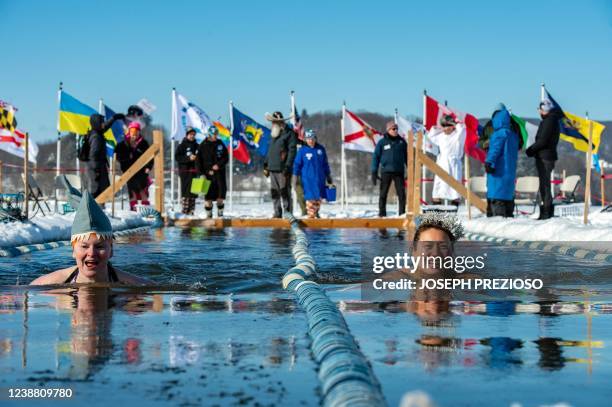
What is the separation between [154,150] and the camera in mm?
19203

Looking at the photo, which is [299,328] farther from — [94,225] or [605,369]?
[94,225]

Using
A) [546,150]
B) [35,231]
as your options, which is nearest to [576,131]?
[546,150]

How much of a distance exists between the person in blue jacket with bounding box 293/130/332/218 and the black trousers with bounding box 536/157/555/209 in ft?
18.2

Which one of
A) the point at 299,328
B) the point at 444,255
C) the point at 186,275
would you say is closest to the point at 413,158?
the point at 186,275

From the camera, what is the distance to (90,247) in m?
6.68

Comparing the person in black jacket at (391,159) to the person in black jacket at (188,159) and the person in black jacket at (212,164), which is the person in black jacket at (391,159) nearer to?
the person in black jacket at (212,164)

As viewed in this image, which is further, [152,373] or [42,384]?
[152,373]

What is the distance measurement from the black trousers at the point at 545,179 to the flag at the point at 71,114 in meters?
14.1

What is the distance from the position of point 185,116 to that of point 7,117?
605cm

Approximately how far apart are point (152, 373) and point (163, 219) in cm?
1536

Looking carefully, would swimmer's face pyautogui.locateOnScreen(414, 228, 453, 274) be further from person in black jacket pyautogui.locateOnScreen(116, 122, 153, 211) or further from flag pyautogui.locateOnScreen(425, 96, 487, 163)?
flag pyautogui.locateOnScreen(425, 96, 487, 163)

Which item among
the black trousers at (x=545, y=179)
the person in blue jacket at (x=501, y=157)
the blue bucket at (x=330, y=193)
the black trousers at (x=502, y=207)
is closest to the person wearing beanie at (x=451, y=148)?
the blue bucket at (x=330, y=193)

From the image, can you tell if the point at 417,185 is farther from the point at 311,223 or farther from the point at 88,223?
the point at 88,223

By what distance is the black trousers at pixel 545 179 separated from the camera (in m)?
15.3
